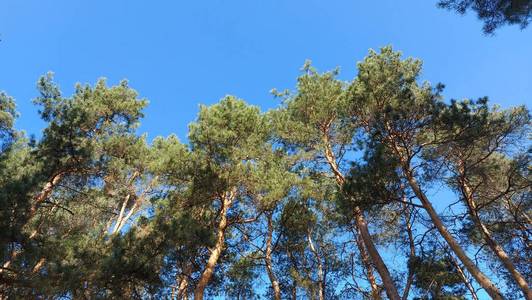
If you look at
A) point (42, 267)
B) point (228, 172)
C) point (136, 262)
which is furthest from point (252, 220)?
point (42, 267)

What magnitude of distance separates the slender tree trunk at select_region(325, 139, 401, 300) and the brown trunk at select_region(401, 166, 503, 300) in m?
1.15

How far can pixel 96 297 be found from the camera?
660cm

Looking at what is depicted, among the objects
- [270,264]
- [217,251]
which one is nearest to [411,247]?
[270,264]

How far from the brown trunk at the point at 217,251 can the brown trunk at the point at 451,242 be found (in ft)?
13.7

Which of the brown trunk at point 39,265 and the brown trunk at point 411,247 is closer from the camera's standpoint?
the brown trunk at point 39,265

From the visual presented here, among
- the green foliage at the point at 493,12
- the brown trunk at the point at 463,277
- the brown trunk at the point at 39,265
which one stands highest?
the green foliage at the point at 493,12

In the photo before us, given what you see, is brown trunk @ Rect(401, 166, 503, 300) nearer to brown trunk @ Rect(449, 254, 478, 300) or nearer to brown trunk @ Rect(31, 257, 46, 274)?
brown trunk @ Rect(449, 254, 478, 300)

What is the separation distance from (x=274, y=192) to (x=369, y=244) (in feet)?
7.36

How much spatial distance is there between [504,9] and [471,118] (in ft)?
7.07

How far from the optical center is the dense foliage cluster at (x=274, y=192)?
6.99 m

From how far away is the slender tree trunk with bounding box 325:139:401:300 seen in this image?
676cm

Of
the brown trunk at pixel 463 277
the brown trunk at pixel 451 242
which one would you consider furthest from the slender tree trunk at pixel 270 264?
the brown trunk at pixel 463 277

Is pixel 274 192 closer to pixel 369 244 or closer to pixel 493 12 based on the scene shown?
pixel 369 244

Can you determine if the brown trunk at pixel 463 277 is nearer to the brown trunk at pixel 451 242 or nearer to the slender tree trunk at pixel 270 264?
the brown trunk at pixel 451 242
